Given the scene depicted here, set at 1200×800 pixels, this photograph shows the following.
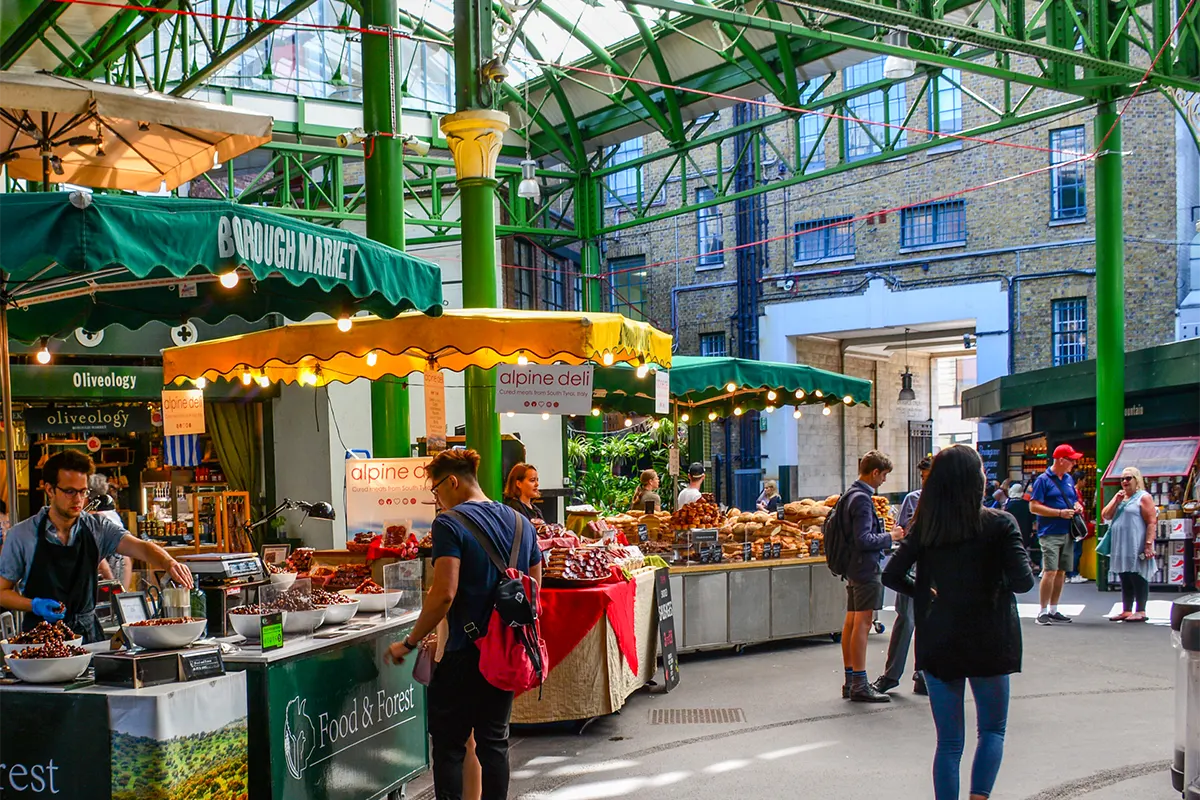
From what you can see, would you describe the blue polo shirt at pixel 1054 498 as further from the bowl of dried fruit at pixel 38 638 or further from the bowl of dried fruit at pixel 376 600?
the bowl of dried fruit at pixel 38 638

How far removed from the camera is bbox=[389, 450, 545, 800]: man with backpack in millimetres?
4914

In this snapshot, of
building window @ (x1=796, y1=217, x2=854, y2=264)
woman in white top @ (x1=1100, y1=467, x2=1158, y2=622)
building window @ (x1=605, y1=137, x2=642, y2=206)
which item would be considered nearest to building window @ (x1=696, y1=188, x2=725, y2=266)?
building window @ (x1=796, y1=217, x2=854, y2=264)

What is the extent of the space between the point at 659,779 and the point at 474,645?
2.00 m

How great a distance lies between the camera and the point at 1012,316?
25.8 metres

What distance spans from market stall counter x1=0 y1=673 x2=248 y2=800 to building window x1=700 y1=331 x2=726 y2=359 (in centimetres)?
2568

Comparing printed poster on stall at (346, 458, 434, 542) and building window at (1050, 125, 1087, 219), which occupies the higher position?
building window at (1050, 125, 1087, 219)

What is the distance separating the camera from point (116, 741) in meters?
4.26

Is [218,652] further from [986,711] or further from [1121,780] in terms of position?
[1121,780]

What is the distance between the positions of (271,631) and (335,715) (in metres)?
0.60

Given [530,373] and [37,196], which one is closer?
[37,196]

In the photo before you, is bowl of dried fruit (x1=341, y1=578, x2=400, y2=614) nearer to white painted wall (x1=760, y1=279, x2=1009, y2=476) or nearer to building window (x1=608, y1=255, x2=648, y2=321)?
white painted wall (x1=760, y1=279, x2=1009, y2=476)

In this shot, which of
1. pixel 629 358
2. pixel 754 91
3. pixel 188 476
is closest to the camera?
pixel 629 358

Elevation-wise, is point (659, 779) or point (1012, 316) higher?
point (1012, 316)

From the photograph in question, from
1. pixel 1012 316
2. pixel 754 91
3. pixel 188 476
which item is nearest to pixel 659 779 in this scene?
pixel 188 476
